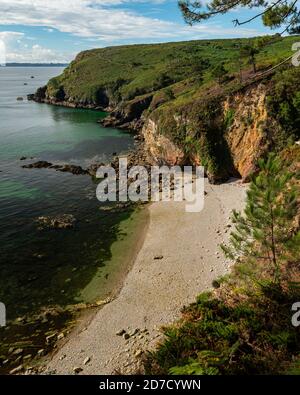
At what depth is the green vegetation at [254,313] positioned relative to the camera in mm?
17922

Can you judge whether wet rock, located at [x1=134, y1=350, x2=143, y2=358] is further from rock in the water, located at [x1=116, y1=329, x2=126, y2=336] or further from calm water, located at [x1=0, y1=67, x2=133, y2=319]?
calm water, located at [x1=0, y1=67, x2=133, y2=319]

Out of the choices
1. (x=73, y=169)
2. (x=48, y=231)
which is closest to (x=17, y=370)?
(x=48, y=231)

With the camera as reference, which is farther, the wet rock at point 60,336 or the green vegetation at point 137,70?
the green vegetation at point 137,70

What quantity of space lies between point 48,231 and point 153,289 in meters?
17.3

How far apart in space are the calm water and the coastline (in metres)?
3.96

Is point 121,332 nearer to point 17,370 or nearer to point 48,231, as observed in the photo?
point 17,370

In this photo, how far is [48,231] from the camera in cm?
4141

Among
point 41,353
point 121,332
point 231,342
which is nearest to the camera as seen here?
point 231,342

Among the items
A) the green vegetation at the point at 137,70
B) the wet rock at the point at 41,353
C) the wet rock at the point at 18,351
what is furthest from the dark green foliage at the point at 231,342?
the green vegetation at the point at 137,70

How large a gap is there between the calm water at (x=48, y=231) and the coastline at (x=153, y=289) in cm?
396

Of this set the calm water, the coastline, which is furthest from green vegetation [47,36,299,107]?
the coastline

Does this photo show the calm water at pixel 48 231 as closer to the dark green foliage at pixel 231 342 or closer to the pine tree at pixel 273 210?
the dark green foliage at pixel 231 342

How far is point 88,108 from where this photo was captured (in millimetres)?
144000
